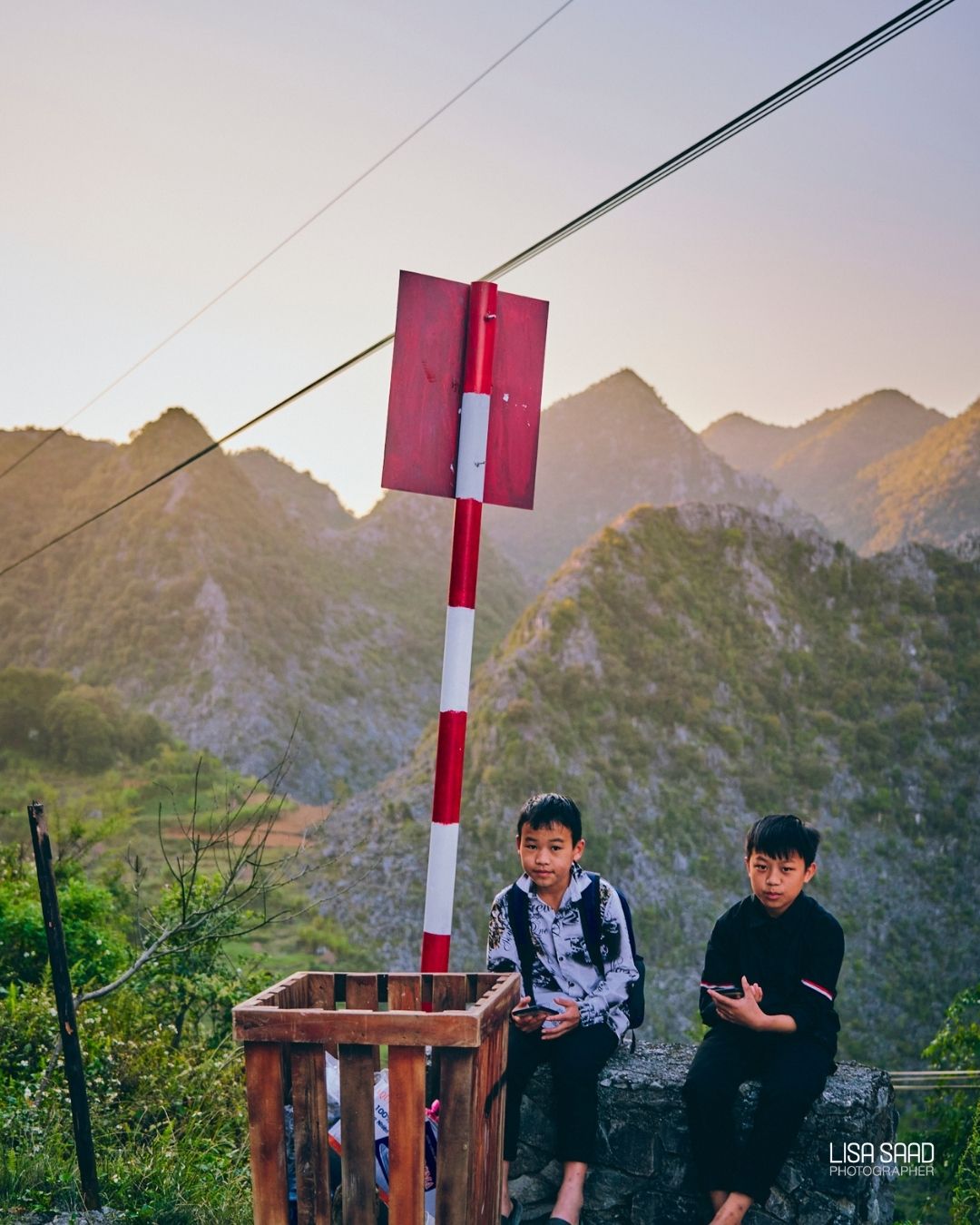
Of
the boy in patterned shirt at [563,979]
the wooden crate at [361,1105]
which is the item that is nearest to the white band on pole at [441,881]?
the boy in patterned shirt at [563,979]

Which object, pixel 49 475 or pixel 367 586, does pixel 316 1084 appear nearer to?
pixel 367 586

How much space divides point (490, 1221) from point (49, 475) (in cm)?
8523

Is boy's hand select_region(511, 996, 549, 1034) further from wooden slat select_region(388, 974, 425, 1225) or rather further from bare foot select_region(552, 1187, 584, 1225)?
wooden slat select_region(388, 974, 425, 1225)

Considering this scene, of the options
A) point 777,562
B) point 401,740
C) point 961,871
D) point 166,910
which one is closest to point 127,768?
point 401,740

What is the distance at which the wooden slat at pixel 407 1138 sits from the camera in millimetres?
2391

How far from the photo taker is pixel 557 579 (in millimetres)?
46531

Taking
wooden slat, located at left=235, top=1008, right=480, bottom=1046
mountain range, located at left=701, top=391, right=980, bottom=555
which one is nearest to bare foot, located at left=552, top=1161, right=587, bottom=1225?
wooden slat, located at left=235, top=1008, right=480, bottom=1046

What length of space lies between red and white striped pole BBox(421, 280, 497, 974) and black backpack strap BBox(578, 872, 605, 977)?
446mm

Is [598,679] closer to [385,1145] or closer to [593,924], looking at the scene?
[593,924]

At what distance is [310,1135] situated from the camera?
8.16ft

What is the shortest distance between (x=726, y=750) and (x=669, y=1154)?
41.9 meters

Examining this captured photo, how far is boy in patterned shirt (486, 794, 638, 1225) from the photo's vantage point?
340 cm

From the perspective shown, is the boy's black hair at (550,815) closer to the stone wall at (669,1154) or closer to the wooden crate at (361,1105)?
the stone wall at (669,1154)

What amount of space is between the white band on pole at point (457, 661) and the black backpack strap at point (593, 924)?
0.75 meters
